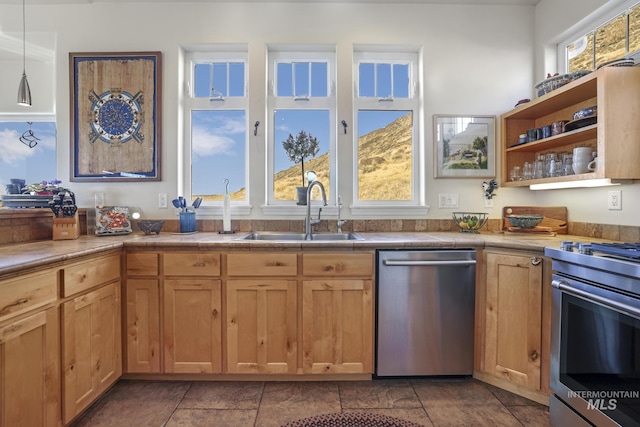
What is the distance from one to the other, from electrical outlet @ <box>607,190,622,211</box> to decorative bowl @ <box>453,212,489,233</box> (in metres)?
0.73

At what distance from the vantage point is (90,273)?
5.47 feet

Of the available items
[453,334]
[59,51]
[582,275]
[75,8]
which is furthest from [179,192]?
[582,275]

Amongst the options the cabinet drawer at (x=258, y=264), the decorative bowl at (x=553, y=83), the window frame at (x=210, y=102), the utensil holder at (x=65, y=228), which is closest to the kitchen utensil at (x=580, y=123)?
the decorative bowl at (x=553, y=83)

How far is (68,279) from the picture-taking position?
1.52 meters

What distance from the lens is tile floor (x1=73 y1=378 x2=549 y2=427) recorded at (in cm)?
168

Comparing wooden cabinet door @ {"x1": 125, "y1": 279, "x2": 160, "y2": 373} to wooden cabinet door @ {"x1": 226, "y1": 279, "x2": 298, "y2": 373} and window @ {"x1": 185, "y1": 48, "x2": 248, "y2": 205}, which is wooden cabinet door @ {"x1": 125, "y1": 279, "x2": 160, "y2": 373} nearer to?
wooden cabinet door @ {"x1": 226, "y1": 279, "x2": 298, "y2": 373}

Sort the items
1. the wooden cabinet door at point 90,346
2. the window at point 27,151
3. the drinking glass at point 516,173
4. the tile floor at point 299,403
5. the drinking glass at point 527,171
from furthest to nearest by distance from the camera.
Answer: the window at point 27,151
the drinking glass at point 516,173
the drinking glass at point 527,171
the tile floor at point 299,403
the wooden cabinet door at point 90,346

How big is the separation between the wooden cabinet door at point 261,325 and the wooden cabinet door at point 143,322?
1.46ft

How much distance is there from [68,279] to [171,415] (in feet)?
2.96

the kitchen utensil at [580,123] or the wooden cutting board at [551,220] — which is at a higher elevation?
the kitchen utensil at [580,123]

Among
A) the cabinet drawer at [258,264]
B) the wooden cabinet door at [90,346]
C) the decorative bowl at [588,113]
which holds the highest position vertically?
the decorative bowl at [588,113]

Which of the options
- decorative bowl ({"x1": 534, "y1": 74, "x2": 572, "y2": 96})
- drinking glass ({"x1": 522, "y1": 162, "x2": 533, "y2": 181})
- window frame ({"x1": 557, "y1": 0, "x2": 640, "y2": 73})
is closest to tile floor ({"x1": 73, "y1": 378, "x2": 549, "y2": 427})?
drinking glass ({"x1": 522, "y1": 162, "x2": 533, "y2": 181})

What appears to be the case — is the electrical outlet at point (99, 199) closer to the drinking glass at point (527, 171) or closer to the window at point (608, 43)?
the drinking glass at point (527, 171)

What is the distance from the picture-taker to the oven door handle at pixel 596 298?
120 centimetres
